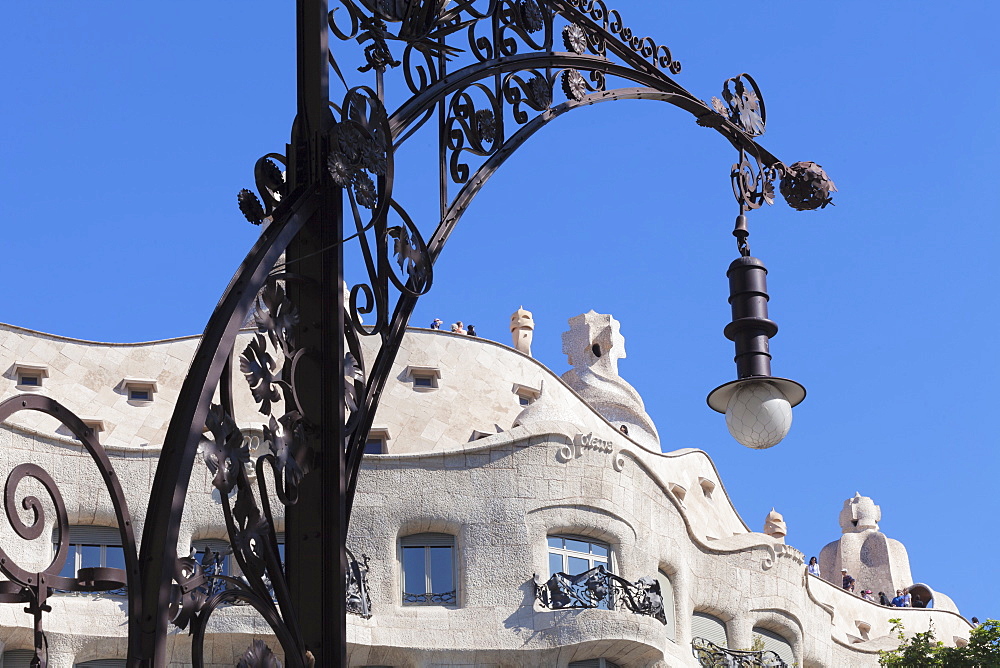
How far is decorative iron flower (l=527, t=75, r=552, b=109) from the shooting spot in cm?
584

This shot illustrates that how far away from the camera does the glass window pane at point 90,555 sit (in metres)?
27.5

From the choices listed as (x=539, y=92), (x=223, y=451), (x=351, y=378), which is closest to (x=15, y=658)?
(x=539, y=92)

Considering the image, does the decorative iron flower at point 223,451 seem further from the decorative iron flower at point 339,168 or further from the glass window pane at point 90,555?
the glass window pane at point 90,555

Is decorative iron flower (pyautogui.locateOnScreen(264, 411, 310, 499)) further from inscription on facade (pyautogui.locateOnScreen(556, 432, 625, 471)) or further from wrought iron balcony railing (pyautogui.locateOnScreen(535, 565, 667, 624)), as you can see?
Answer: inscription on facade (pyautogui.locateOnScreen(556, 432, 625, 471))

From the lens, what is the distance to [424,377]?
117 ft

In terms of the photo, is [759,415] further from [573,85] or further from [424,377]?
[424,377]

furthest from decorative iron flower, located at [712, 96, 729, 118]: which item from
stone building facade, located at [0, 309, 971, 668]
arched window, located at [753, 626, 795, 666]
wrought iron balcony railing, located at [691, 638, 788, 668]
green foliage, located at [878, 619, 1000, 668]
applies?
arched window, located at [753, 626, 795, 666]

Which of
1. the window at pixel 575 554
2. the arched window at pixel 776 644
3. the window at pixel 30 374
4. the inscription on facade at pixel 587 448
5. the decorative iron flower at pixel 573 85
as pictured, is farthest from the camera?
the arched window at pixel 776 644

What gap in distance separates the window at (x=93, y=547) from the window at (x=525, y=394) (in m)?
11.0

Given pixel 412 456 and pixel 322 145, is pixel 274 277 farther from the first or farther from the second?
pixel 412 456

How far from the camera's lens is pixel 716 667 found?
105 ft

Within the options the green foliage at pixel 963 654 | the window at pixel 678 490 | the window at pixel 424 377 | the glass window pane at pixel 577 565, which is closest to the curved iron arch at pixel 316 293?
the green foliage at pixel 963 654

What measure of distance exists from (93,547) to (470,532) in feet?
22.2

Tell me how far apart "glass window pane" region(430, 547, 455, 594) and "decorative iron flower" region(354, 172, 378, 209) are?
2573cm
